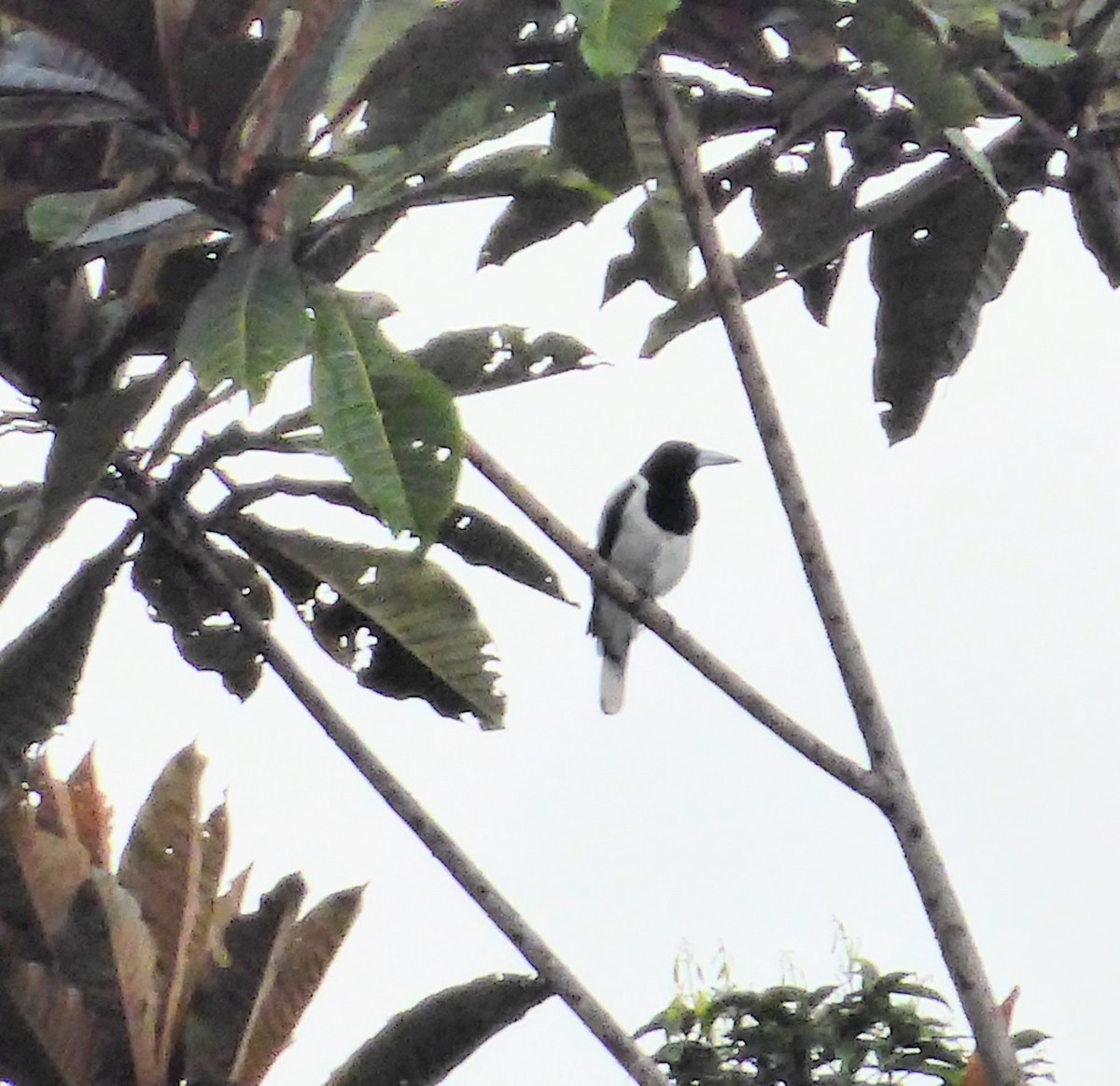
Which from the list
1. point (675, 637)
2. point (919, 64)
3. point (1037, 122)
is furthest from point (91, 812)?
point (1037, 122)

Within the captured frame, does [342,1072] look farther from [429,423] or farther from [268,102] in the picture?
[268,102]

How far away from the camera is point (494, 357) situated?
3.10 metres

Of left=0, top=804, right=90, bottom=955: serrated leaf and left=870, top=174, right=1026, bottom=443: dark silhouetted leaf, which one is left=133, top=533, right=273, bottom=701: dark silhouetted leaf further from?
left=870, top=174, right=1026, bottom=443: dark silhouetted leaf

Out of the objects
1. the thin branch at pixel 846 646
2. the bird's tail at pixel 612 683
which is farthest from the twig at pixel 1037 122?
the bird's tail at pixel 612 683

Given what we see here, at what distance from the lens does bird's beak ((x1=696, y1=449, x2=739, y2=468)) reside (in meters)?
5.75

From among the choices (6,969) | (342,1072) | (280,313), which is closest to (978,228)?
(280,313)

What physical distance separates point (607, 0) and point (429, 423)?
641mm

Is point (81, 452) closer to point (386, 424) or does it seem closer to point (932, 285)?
point (386, 424)

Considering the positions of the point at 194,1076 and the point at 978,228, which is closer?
the point at 194,1076

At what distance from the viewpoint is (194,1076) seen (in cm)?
328

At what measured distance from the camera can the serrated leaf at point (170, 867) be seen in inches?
135

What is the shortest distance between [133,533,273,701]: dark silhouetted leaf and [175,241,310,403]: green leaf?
79 cm

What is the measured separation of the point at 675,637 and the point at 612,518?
2779 millimetres

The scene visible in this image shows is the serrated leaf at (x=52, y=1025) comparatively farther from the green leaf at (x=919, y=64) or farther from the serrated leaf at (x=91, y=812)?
the green leaf at (x=919, y=64)
